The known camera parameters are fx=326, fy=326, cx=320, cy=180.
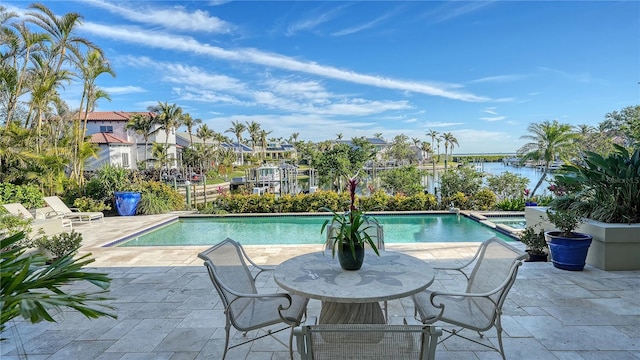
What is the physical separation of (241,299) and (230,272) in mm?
231

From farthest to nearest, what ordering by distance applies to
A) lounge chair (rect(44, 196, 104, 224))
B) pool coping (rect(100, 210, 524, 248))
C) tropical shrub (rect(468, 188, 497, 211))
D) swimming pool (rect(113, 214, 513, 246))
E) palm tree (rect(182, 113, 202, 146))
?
palm tree (rect(182, 113, 202, 146)), tropical shrub (rect(468, 188, 497, 211)), lounge chair (rect(44, 196, 104, 224)), swimming pool (rect(113, 214, 513, 246)), pool coping (rect(100, 210, 524, 248))

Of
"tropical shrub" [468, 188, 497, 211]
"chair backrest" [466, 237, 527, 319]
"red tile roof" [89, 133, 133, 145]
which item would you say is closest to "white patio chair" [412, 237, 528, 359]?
"chair backrest" [466, 237, 527, 319]

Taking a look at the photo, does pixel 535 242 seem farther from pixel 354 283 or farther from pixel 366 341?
pixel 366 341

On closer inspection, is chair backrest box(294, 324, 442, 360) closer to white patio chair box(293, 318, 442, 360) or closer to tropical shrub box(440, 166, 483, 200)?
white patio chair box(293, 318, 442, 360)

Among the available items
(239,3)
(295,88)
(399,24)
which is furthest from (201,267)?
(295,88)

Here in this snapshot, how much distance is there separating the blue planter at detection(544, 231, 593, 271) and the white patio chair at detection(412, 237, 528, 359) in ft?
6.73

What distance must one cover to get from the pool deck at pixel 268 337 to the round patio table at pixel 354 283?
1.86ft

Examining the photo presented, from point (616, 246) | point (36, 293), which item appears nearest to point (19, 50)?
point (36, 293)

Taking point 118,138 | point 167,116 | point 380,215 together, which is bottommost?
point 380,215

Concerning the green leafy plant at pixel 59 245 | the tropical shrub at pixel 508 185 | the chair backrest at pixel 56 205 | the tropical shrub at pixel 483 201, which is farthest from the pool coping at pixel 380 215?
the chair backrest at pixel 56 205

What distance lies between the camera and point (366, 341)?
138 cm

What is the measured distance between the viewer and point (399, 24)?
11.5m

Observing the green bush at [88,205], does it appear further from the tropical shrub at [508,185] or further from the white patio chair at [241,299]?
the tropical shrub at [508,185]

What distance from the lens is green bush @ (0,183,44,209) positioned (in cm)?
827
